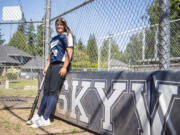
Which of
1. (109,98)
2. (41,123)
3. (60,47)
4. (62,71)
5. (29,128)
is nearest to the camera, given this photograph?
(109,98)

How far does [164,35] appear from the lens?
6.42 ft

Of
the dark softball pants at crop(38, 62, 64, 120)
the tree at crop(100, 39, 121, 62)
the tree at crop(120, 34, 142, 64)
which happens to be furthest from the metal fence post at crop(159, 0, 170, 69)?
the dark softball pants at crop(38, 62, 64, 120)

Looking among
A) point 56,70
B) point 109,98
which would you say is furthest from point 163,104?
point 56,70

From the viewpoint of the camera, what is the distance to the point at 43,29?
4824 millimetres

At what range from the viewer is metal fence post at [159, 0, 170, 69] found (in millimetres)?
1951

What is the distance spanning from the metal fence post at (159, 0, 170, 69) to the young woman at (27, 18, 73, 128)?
5.08 feet

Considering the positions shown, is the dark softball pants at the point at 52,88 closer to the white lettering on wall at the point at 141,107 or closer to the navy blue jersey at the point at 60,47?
the navy blue jersey at the point at 60,47

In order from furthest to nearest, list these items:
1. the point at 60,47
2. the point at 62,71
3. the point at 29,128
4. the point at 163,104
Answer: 1. the point at 60,47
2. the point at 62,71
3. the point at 29,128
4. the point at 163,104

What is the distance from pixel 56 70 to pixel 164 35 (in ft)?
5.96

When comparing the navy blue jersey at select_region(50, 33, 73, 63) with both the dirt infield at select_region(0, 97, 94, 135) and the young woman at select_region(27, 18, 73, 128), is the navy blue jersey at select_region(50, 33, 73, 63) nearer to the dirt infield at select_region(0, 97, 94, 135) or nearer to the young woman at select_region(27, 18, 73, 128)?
the young woman at select_region(27, 18, 73, 128)

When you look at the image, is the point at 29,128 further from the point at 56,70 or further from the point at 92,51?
the point at 92,51

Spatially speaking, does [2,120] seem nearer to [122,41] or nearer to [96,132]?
[96,132]

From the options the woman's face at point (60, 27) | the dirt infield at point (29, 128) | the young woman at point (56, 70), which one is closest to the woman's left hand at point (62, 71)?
the young woman at point (56, 70)

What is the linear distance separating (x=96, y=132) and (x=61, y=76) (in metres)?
1.10
